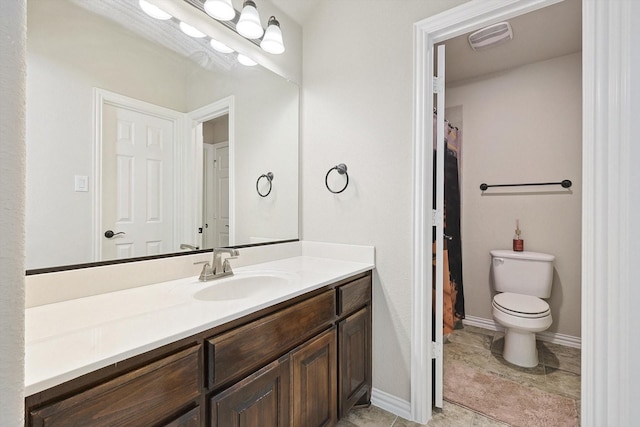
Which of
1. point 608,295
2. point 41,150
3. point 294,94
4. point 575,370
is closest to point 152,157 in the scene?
point 41,150

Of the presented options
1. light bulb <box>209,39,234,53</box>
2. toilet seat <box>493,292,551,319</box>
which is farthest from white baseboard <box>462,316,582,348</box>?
light bulb <box>209,39,234,53</box>

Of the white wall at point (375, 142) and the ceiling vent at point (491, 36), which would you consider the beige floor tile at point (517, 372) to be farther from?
the ceiling vent at point (491, 36)

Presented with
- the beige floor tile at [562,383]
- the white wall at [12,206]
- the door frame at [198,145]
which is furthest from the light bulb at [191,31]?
the beige floor tile at [562,383]

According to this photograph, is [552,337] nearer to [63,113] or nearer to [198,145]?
[198,145]

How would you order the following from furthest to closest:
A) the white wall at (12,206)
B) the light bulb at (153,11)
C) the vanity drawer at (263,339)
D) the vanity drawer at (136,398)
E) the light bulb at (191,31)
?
the light bulb at (191,31) → the light bulb at (153,11) → the vanity drawer at (263,339) → the vanity drawer at (136,398) → the white wall at (12,206)

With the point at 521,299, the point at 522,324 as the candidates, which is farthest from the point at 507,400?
the point at 521,299

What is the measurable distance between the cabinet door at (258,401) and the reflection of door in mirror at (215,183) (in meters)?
0.74

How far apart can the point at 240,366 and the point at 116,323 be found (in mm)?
381

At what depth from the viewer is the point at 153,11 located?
1272 mm

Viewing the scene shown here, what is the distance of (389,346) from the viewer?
1641 mm

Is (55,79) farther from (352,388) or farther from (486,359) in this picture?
(486,359)

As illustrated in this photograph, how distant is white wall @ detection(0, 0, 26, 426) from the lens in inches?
14.1

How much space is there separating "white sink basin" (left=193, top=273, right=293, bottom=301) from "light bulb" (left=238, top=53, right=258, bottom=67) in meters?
1.19

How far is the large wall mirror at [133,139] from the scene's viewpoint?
1.00 metres
